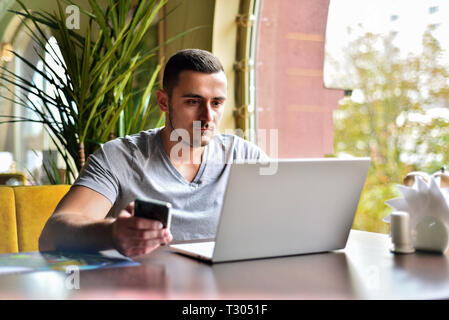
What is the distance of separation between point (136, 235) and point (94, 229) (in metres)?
0.20

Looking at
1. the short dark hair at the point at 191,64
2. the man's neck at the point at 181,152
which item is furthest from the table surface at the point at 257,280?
the short dark hair at the point at 191,64

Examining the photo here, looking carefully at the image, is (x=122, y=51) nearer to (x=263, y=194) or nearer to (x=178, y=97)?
(x=178, y=97)

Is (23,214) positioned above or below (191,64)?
below

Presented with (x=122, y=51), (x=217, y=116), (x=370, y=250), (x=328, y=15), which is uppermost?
(x=328, y=15)

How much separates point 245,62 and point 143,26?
1.03 metres

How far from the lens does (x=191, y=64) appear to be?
1.80 m

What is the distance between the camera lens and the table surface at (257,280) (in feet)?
2.89

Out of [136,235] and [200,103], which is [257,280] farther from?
[200,103]

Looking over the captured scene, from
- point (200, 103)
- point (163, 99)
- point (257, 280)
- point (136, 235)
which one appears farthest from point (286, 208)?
point (163, 99)

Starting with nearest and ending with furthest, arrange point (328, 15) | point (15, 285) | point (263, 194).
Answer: point (15, 285) < point (263, 194) < point (328, 15)

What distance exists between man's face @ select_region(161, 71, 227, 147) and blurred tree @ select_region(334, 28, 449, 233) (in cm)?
144

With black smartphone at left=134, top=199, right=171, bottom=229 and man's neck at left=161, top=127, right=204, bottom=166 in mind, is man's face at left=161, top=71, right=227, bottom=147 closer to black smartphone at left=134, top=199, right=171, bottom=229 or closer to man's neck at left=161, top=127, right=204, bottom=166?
man's neck at left=161, top=127, right=204, bottom=166

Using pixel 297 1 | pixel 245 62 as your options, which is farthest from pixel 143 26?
pixel 297 1

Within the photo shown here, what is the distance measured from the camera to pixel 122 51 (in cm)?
308
